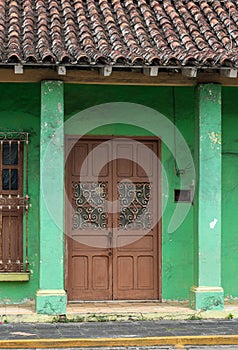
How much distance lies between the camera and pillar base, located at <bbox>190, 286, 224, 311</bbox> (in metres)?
12.0

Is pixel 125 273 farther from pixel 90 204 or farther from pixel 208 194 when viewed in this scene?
pixel 208 194

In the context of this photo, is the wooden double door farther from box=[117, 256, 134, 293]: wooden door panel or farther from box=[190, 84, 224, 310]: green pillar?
box=[190, 84, 224, 310]: green pillar

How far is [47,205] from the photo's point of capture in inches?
468

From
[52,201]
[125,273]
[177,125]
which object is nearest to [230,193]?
[177,125]

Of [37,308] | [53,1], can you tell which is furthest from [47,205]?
[53,1]

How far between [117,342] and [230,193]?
387cm

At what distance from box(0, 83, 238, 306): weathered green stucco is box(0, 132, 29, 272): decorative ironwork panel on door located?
11cm

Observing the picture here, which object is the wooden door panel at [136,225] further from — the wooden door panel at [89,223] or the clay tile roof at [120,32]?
the clay tile roof at [120,32]

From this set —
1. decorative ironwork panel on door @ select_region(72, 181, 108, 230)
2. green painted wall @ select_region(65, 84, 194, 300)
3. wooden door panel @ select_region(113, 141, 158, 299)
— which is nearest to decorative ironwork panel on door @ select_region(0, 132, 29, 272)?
decorative ironwork panel on door @ select_region(72, 181, 108, 230)

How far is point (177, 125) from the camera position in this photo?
1316 cm

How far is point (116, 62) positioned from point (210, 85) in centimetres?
156

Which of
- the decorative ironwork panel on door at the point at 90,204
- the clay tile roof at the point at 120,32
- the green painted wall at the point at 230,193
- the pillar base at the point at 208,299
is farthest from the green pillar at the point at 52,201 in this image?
the green painted wall at the point at 230,193

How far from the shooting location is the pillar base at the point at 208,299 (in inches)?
472

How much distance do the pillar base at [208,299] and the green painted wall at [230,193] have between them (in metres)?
1.06
